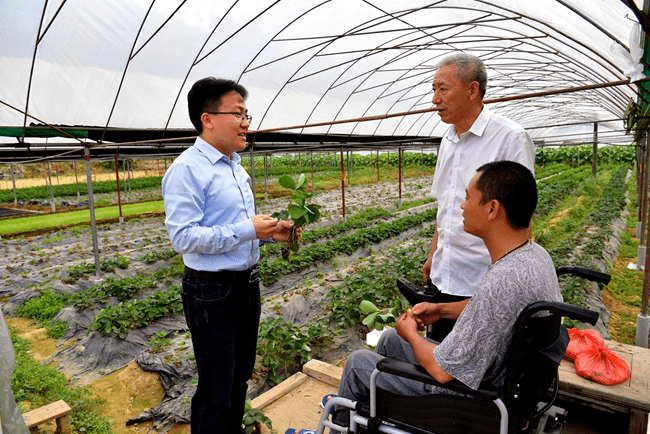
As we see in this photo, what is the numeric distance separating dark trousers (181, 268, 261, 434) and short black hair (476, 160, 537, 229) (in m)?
1.37

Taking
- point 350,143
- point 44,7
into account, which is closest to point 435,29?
point 350,143

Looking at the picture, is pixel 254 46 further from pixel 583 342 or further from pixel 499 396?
pixel 499 396

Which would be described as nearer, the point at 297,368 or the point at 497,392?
the point at 497,392

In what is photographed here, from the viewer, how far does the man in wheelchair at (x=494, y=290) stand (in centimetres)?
168

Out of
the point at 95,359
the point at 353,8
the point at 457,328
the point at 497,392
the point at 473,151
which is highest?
the point at 353,8

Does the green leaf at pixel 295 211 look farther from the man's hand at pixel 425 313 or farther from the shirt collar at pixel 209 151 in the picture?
the man's hand at pixel 425 313

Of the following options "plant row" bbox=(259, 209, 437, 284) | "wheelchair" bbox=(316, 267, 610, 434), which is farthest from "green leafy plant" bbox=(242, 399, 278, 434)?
"plant row" bbox=(259, 209, 437, 284)

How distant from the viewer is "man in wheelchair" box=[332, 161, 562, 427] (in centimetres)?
168

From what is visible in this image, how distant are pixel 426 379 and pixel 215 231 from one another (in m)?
1.21

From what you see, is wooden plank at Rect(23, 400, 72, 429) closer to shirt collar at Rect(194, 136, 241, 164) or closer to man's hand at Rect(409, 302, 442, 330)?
shirt collar at Rect(194, 136, 241, 164)

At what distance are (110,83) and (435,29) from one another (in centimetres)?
581

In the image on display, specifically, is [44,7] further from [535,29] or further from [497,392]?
[535,29]

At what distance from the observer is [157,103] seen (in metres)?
7.38

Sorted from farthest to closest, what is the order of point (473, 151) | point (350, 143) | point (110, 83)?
point (350, 143)
point (110, 83)
point (473, 151)
